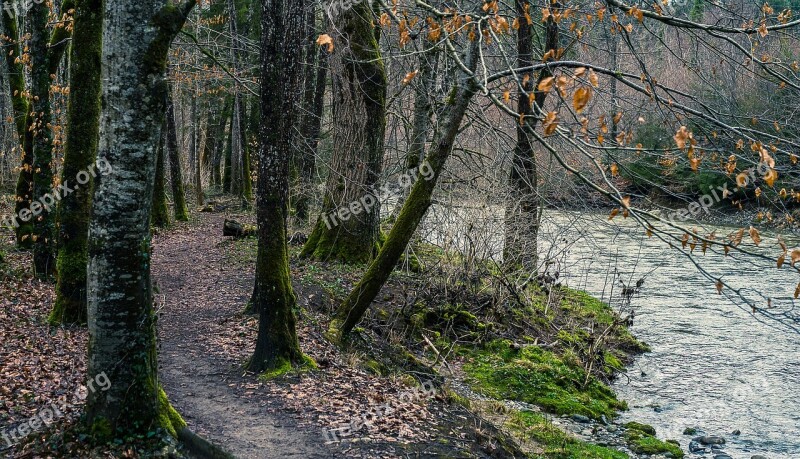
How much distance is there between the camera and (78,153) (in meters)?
8.66

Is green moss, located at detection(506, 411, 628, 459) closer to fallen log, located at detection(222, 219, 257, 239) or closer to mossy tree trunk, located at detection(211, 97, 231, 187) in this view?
fallen log, located at detection(222, 219, 257, 239)

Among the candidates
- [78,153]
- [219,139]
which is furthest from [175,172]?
[78,153]

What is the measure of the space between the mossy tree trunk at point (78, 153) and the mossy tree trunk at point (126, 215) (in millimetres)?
4041

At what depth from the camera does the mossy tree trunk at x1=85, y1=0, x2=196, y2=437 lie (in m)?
4.75

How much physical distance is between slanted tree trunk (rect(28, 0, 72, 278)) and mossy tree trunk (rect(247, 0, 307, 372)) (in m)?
5.52

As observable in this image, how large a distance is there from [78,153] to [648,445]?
8427 mm

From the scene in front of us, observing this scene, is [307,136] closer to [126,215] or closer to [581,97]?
[126,215]

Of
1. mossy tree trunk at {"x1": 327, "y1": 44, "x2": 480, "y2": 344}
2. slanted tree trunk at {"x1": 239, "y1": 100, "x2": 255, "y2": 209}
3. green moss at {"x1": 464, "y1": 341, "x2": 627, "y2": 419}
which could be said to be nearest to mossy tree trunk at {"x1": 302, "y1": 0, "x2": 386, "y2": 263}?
green moss at {"x1": 464, "y1": 341, "x2": 627, "y2": 419}

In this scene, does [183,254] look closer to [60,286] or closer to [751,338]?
[60,286]

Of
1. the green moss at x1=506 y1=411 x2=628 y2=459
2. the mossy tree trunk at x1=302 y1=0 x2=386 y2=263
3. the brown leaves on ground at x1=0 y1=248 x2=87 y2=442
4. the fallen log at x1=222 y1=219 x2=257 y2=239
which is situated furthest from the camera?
the fallen log at x1=222 y1=219 x2=257 y2=239

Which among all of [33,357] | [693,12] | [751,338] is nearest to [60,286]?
[33,357]

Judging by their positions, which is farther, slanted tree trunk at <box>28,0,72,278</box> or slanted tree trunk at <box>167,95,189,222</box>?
slanted tree trunk at <box>167,95,189,222</box>

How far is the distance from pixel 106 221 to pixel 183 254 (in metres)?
11.2

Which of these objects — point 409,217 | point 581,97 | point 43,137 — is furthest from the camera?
point 43,137
